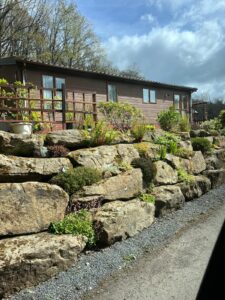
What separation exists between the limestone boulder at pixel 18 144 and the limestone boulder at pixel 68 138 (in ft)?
1.97

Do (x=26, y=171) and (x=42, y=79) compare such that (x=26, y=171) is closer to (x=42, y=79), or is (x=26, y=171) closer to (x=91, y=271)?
(x=91, y=271)

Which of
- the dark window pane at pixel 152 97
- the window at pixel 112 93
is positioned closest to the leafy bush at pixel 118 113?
the window at pixel 112 93

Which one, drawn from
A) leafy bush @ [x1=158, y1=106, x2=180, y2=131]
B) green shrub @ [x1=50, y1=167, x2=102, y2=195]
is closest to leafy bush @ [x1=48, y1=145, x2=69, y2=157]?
green shrub @ [x1=50, y1=167, x2=102, y2=195]

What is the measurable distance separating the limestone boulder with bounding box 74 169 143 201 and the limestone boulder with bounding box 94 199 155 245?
0.68ft

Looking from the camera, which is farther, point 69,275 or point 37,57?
point 37,57

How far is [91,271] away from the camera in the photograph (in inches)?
264

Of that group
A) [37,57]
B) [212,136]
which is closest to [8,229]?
[212,136]

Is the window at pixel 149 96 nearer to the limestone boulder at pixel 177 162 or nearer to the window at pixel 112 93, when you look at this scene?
the window at pixel 112 93

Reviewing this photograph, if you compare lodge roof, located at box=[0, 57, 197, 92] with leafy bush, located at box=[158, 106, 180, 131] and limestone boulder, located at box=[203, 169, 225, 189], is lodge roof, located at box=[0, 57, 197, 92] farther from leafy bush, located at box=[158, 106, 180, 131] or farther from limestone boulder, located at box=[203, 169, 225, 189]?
limestone boulder, located at box=[203, 169, 225, 189]

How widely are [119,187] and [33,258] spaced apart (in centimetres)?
328

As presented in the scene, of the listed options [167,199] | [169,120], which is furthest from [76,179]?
[169,120]

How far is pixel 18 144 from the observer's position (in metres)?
8.48

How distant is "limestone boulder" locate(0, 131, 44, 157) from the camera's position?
27.4 feet

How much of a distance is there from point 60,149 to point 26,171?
1.32 m
